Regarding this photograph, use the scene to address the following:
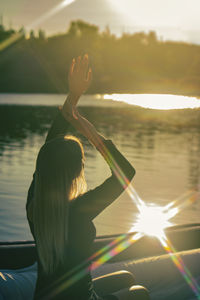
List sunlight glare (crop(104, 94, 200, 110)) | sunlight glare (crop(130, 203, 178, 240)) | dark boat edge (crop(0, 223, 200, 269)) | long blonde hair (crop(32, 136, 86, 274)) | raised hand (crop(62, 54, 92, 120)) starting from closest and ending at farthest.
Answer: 1. long blonde hair (crop(32, 136, 86, 274))
2. raised hand (crop(62, 54, 92, 120))
3. dark boat edge (crop(0, 223, 200, 269))
4. sunlight glare (crop(130, 203, 178, 240))
5. sunlight glare (crop(104, 94, 200, 110))

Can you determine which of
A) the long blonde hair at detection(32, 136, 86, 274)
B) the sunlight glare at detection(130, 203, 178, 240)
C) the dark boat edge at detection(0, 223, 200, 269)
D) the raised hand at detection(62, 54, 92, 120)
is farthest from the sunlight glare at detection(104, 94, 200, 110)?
the long blonde hair at detection(32, 136, 86, 274)

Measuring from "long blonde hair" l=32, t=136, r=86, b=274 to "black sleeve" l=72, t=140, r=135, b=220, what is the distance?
2.5 inches

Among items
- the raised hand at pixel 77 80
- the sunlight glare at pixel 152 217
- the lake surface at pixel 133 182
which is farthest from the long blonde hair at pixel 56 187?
the sunlight glare at pixel 152 217

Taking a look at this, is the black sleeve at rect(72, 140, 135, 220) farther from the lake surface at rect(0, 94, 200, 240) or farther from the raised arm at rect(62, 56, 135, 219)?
the lake surface at rect(0, 94, 200, 240)

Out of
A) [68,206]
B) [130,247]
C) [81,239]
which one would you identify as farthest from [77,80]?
[130,247]

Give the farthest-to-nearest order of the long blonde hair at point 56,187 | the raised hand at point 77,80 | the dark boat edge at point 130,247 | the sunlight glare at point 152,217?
1. the sunlight glare at point 152,217
2. the dark boat edge at point 130,247
3. the raised hand at point 77,80
4. the long blonde hair at point 56,187

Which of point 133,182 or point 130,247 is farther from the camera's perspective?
point 133,182

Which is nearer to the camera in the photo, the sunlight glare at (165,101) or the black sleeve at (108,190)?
the black sleeve at (108,190)

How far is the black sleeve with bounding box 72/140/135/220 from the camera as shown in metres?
2.63

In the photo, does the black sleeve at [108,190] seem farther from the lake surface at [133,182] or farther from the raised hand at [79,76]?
the lake surface at [133,182]

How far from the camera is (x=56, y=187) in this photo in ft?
8.36

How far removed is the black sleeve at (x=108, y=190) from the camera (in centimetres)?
263

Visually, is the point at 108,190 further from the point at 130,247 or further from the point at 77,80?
the point at 130,247

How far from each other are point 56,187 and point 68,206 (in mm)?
117
